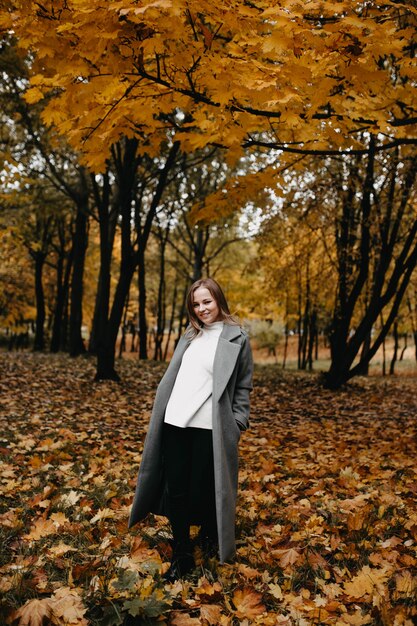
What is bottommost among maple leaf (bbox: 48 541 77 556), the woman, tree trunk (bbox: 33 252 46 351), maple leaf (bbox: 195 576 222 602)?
maple leaf (bbox: 195 576 222 602)

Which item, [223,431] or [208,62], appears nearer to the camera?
[223,431]

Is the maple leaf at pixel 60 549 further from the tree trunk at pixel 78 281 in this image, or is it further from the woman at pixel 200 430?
the tree trunk at pixel 78 281

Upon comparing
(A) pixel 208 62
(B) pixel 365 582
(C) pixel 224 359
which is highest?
(A) pixel 208 62

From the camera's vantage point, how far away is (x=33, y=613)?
241 centimetres

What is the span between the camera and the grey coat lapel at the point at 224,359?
9.39 feet

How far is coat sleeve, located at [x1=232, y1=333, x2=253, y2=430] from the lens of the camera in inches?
117

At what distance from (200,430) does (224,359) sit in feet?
Result: 1.53

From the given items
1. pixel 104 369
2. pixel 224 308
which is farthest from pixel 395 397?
pixel 224 308

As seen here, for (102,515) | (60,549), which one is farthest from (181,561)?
(102,515)

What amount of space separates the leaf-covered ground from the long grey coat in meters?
0.33

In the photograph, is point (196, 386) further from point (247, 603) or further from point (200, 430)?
point (247, 603)

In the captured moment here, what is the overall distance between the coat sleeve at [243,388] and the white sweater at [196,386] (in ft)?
0.57

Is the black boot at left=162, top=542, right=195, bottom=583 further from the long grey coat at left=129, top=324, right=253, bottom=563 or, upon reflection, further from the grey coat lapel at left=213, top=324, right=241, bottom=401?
the grey coat lapel at left=213, top=324, right=241, bottom=401

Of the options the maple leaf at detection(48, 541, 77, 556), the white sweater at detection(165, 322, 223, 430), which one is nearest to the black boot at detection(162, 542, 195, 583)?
the maple leaf at detection(48, 541, 77, 556)
